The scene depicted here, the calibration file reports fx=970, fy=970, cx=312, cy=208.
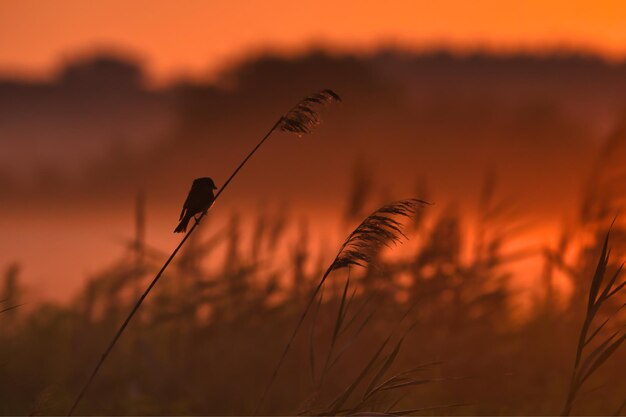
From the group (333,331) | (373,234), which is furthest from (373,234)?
(333,331)

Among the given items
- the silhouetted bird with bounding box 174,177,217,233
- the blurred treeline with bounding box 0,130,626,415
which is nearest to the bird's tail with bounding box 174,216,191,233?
the silhouetted bird with bounding box 174,177,217,233

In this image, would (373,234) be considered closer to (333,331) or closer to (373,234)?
(373,234)

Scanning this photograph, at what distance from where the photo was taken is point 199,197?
3.15 meters

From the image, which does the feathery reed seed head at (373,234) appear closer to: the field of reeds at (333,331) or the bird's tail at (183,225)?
the bird's tail at (183,225)

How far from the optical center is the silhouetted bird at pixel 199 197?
3139 mm

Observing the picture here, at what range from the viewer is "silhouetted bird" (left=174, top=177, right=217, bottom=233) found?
3139 millimetres

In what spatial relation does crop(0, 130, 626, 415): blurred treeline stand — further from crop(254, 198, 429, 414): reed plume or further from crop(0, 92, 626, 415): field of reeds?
crop(254, 198, 429, 414): reed plume

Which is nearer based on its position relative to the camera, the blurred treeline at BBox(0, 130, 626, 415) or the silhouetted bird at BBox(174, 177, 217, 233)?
the silhouetted bird at BBox(174, 177, 217, 233)

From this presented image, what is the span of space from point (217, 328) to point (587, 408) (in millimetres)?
2447

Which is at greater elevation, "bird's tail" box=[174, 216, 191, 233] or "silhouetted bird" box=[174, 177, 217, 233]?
"silhouetted bird" box=[174, 177, 217, 233]

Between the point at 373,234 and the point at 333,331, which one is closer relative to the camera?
the point at 373,234

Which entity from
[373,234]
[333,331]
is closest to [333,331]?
[333,331]

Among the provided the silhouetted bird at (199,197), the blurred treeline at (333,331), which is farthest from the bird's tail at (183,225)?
the blurred treeline at (333,331)

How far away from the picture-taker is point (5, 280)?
7184mm
